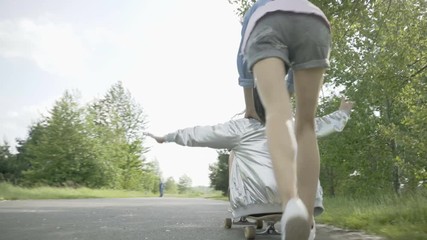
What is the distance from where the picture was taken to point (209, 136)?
428 centimetres

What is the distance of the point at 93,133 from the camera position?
45.1 m

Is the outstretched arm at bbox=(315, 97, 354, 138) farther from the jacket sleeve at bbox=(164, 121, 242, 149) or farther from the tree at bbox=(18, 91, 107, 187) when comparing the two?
the tree at bbox=(18, 91, 107, 187)

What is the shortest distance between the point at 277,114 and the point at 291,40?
0.38m

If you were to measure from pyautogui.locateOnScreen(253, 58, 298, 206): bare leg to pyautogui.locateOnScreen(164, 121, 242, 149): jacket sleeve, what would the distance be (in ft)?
7.47

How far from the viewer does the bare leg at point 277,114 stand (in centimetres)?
188

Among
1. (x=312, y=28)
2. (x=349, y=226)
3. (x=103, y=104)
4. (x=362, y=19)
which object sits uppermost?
(x=103, y=104)

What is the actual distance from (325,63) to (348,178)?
25.6 m

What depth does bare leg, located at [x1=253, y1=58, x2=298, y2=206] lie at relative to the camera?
6.15 feet

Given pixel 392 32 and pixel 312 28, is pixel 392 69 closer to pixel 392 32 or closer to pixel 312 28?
pixel 392 32

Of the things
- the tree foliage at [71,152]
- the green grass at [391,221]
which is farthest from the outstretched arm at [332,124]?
the tree foliage at [71,152]

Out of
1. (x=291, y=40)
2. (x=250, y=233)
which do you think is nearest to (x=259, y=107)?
(x=291, y=40)

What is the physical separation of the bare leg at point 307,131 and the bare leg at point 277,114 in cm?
21

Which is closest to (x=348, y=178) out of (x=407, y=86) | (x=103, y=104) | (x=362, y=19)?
(x=407, y=86)

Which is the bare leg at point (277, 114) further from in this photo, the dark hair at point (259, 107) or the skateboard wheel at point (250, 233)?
the skateboard wheel at point (250, 233)
